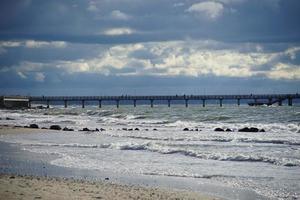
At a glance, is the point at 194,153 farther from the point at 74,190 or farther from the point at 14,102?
the point at 14,102

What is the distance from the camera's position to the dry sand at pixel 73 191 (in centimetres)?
1025

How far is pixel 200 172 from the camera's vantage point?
1433 cm

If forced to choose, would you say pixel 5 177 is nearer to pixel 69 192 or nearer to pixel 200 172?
pixel 69 192

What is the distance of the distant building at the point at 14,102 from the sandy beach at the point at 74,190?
103 metres

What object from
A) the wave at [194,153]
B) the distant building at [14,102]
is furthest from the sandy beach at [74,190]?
the distant building at [14,102]

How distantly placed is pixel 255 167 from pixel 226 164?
1.07m

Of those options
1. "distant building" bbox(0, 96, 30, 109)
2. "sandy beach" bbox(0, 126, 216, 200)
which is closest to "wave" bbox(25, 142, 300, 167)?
"sandy beach" bbox(0, 126, 216, 200)

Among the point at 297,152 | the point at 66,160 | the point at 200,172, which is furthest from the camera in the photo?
the point at 297,152

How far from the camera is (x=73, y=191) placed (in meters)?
10.8

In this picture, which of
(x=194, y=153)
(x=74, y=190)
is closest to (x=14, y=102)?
(x=194, y=153)

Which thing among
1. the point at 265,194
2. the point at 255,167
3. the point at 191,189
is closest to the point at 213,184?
the point at 191,189

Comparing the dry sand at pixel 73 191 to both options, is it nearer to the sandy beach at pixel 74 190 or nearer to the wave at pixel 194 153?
the sandy beach at pixel 74 190

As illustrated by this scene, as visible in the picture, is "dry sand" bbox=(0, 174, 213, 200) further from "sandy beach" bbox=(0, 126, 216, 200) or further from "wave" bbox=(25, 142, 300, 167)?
"wave" bbox=(25, 142, 300, 167)

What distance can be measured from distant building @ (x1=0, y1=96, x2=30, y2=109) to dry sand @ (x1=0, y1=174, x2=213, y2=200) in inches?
4064
